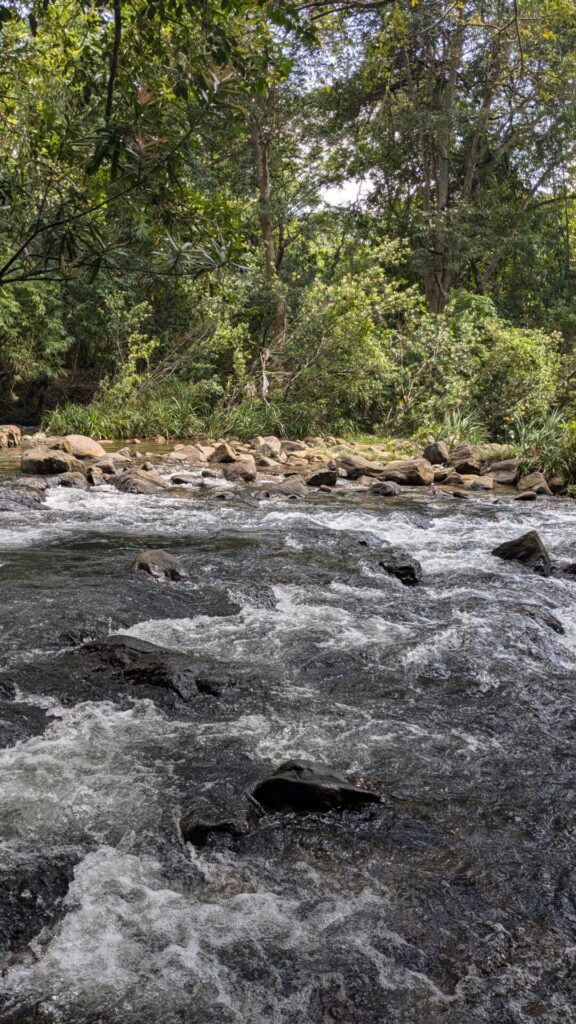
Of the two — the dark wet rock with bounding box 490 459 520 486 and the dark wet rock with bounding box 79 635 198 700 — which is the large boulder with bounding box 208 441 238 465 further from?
the dark wet rock with bounding box 79 635 198 700

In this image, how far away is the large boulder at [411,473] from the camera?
1140 cm

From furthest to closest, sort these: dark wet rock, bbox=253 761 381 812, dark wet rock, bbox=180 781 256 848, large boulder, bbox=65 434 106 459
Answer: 1. large boulder, bbox=65 434 106 459
2. dark wet rock, bbox=253 761 381 812
3. dark wet rock, bbox=180 781 256 848

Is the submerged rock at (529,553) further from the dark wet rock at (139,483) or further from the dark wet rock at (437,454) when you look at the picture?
the dark wet rock at (437,454)

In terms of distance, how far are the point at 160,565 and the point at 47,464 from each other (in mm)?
5557

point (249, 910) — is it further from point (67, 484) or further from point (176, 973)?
point (67, 484)

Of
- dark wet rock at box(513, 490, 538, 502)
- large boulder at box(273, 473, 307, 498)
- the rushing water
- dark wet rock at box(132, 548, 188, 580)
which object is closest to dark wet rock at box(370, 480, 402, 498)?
large boulder at box(273, 473, 307, 498)

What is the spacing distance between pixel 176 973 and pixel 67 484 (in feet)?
28.5

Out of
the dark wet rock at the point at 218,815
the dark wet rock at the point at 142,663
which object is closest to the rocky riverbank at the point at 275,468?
the dark wet rock at the point at 142,663

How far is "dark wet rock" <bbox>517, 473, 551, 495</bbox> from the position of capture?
35.4 ft

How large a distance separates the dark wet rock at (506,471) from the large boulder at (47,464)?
6.10 metres

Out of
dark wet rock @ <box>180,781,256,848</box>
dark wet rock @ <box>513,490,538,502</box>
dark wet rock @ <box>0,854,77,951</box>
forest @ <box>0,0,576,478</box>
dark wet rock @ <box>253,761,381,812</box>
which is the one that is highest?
forest @ <box>0,0,576,478</box>

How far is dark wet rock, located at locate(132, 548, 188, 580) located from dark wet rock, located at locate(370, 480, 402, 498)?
15.4ft

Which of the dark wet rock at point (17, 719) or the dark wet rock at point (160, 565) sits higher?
the dark wet rock at point (160, 565)

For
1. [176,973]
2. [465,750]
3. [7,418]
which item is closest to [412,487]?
[465,750]
